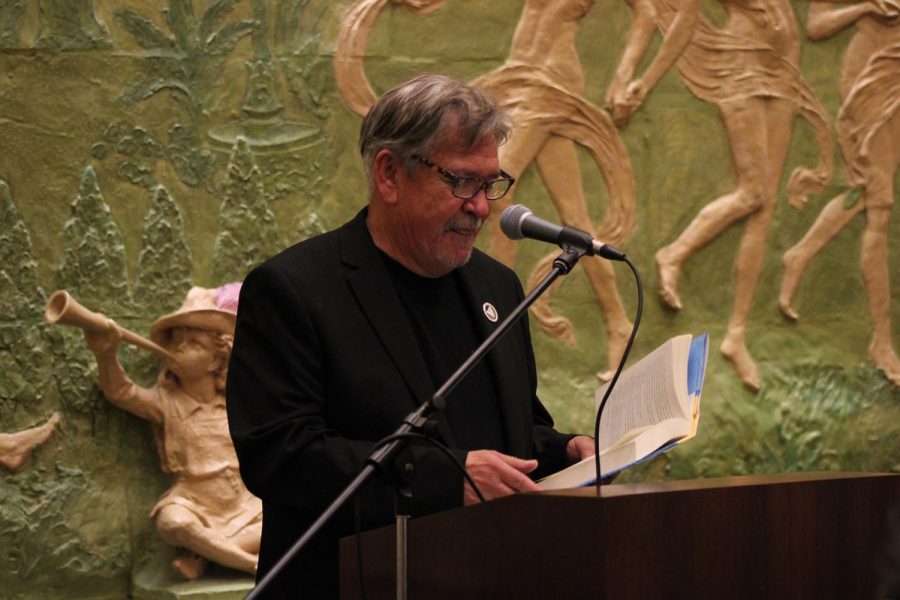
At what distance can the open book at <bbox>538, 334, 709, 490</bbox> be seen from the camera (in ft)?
6.93

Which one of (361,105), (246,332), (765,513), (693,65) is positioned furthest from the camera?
(693,65)

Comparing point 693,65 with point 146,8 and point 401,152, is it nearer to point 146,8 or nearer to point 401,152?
point 146,8

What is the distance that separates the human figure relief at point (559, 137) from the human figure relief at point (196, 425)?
57.2 inches

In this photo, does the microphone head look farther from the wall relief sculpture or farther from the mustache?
the wall relief sculpture

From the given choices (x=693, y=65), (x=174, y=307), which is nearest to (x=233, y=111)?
(x=174, y=307)

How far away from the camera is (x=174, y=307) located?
5.80 meters

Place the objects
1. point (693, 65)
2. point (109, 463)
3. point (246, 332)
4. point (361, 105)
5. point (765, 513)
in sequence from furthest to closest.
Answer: point (693, 65) < point (361, 105) < point (109, 463) < point (246, 332) < point (765, 513)

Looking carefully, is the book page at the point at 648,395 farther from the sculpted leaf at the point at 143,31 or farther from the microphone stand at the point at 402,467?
the sculpted leaf at the point at 143,31

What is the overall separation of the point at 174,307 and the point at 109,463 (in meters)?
0.70

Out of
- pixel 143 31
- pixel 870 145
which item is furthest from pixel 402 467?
pixel 870 145

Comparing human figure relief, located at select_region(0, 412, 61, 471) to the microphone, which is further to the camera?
human figure relief, located at select_region(0, 412, 61, 471)

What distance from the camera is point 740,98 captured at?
6668 millimetres

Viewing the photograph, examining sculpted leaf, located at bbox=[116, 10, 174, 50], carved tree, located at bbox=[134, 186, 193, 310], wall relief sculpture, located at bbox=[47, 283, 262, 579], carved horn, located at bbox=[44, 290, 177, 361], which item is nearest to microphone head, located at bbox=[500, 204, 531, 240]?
carved horn, located at bbox=[44, 290, 177, 361]

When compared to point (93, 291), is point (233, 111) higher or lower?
higher
